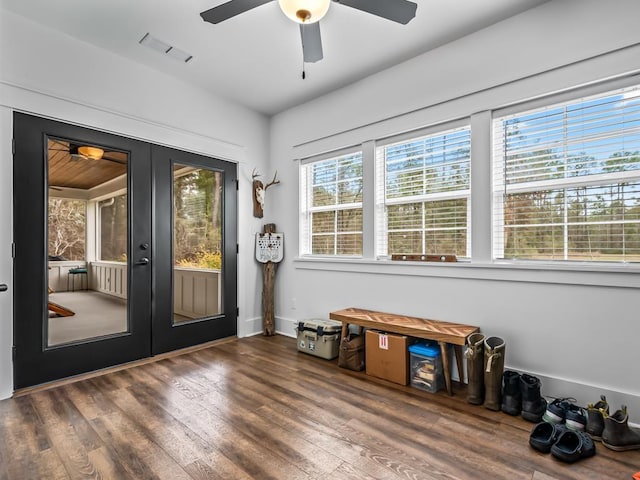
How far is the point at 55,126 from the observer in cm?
281

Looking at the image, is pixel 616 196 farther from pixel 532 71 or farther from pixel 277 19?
pixel 277 19

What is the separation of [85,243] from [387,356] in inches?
113

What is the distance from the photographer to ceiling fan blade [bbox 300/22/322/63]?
2188 mm

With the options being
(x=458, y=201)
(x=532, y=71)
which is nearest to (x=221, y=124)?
(x=458, y=201)

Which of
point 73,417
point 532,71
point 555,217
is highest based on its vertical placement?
point 532,71

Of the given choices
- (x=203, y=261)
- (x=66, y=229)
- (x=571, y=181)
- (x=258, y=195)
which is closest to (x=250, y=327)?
(x=203, y=261)

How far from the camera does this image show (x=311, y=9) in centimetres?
187

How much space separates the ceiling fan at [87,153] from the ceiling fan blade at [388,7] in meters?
2.46

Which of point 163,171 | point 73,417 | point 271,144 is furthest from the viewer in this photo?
point 271,144

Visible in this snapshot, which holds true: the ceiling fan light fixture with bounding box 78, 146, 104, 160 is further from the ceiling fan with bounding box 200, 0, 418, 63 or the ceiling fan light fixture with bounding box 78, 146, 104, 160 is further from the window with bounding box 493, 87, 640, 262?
the window with bounding box 493, 87, 640, 262

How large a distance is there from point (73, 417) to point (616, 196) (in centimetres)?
395

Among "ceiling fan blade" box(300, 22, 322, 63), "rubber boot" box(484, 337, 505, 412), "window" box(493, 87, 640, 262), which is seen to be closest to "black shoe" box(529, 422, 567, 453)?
"rubber boot" box(484, 337, 505, 412)

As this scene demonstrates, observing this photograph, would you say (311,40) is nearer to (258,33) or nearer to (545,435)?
(258,33)

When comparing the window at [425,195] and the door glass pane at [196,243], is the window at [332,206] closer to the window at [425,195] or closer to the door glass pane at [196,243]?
the window at [425,195]
